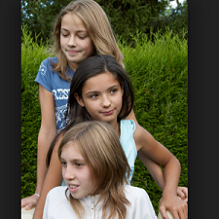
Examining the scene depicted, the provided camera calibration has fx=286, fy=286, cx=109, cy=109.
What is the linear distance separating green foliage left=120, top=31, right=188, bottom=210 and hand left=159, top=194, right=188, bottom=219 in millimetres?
2099

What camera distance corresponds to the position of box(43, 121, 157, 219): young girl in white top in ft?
4.51

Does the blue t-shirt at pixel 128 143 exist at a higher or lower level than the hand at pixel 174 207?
higher

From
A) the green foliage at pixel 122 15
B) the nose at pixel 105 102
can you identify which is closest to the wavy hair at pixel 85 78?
the nose at pixel 105 102

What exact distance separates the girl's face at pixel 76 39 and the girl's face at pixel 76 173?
896 millimetres

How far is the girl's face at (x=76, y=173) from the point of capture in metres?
1.35

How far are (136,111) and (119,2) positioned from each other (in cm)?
464

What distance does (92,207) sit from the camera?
1475mm

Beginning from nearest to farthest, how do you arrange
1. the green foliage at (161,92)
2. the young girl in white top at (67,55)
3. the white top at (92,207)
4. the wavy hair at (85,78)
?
the white top at (92,207)
the wavy hair at (85,78)
the young girl in white top at (67,55)
the green foliage at (161,92)

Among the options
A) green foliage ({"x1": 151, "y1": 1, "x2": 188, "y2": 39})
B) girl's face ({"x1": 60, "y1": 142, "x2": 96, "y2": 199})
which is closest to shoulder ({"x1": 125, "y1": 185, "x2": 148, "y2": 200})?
girl's face ({"x1": 60, "y1": 142, "x2": 96, "y2": 199})

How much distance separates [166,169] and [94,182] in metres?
0.78

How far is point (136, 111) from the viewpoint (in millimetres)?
3910

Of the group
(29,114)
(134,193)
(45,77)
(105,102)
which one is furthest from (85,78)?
(29,114)

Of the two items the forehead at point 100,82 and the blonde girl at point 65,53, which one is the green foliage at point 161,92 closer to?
the blonde girl at point 65,53

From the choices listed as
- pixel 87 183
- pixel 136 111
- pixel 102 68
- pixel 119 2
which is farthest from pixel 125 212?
pixel 119 2
